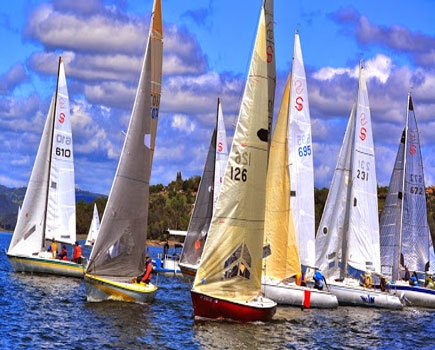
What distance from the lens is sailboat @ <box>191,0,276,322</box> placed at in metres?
27.5

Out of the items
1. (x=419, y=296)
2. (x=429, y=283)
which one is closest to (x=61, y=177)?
(x=419, y=296)

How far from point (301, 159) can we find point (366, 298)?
764 centimetres

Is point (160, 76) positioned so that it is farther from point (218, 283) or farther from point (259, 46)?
point (218, 283)

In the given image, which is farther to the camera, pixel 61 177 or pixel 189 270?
pixel 189 270

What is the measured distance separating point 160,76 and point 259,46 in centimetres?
589

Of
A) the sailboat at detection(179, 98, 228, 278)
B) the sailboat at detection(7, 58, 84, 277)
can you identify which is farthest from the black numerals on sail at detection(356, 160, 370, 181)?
the sailboat at detection(7, 58, 84, 277)

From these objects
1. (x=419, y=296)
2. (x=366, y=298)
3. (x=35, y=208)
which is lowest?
(x=366, y=298)

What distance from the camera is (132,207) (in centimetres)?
3209

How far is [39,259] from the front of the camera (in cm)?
4162

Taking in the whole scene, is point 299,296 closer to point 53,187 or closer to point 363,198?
point 363,198

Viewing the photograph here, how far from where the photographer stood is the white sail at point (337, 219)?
140 feet

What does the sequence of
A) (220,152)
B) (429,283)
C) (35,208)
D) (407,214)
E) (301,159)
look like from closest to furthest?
(301,159)
(35,208)
(429,283)
(407,214)
(220,152)

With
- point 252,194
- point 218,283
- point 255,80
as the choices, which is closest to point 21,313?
point 218,283

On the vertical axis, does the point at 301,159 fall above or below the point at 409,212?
above
